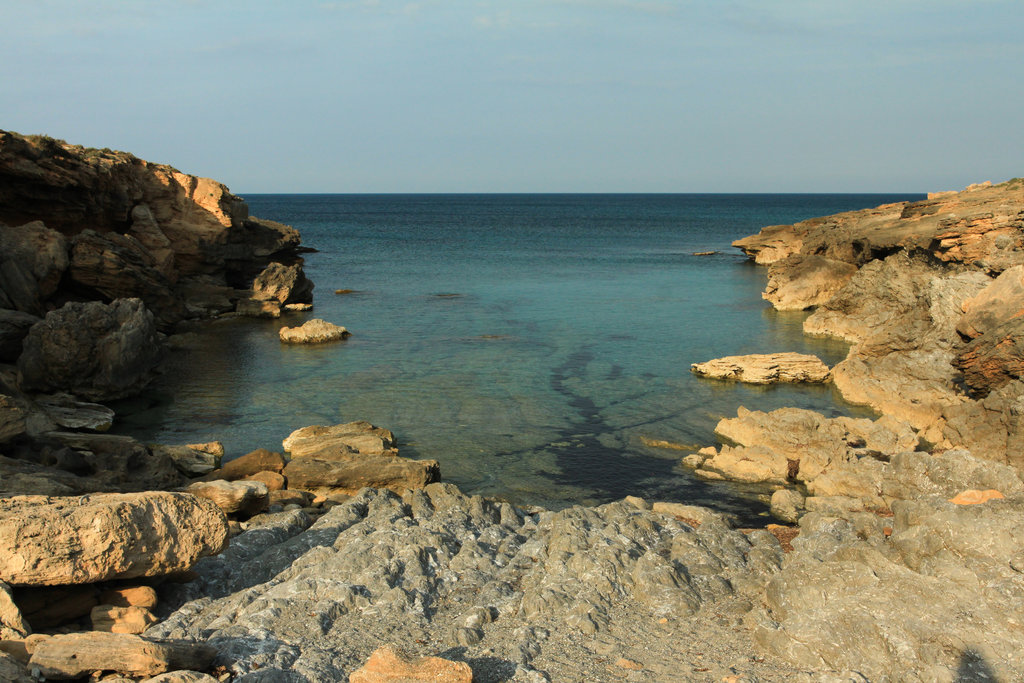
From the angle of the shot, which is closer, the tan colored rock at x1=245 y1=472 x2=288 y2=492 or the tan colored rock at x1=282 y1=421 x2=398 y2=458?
the tan colored rock at x1=245 y1=472 x2=288 y2=492

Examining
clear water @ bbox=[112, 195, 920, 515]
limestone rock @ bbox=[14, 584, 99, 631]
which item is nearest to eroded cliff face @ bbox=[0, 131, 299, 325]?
clear water @ bbox=[112, 195, 920, 515]

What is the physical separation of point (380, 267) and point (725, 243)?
45.9m

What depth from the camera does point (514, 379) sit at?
25953 millimetres

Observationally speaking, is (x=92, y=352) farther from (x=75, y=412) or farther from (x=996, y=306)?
(x=996, y=306)

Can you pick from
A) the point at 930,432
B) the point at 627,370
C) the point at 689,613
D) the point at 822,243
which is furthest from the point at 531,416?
the point at 822,243

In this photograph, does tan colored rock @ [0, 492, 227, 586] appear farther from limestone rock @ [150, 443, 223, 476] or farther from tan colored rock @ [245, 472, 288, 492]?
limestone rock @ [150, 443, 223, 476]

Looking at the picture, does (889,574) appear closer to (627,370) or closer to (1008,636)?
(1008,636)

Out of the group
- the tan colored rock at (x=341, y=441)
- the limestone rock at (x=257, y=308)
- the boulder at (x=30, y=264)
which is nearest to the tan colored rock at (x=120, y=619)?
the tan colored rock at (x=341, y=441)

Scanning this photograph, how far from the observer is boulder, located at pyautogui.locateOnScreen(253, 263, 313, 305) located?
39625mm

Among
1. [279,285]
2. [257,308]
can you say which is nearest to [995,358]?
[257,308]

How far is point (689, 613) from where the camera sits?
9.38 m

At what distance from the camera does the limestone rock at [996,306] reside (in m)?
19.9

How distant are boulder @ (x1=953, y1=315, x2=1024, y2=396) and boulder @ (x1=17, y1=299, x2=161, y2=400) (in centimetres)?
2413

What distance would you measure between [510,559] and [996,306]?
16.9 metres
